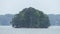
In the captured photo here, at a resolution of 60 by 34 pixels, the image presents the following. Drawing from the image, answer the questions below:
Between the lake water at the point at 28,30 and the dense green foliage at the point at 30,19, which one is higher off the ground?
the dense green foliage at the point at 30,19

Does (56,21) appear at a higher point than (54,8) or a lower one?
lower

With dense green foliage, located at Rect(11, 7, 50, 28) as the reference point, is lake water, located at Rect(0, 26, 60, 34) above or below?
below

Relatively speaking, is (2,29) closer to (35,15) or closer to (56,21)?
(35,15)

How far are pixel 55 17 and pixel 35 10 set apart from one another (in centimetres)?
32

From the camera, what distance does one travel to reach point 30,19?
6.59 ft

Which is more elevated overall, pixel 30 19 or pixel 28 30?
pixel 30 19

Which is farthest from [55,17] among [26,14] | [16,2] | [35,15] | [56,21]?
[16,2]

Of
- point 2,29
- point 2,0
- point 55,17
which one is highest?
point 2,0

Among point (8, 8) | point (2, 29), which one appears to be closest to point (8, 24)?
point (2, 29)

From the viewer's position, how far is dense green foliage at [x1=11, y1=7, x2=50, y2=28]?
200 cm

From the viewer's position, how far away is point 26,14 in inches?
79.1

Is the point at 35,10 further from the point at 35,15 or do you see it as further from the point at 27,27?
the point at 27,27

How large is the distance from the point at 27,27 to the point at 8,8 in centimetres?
41

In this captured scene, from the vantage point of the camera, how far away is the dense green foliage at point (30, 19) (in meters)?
2.00
